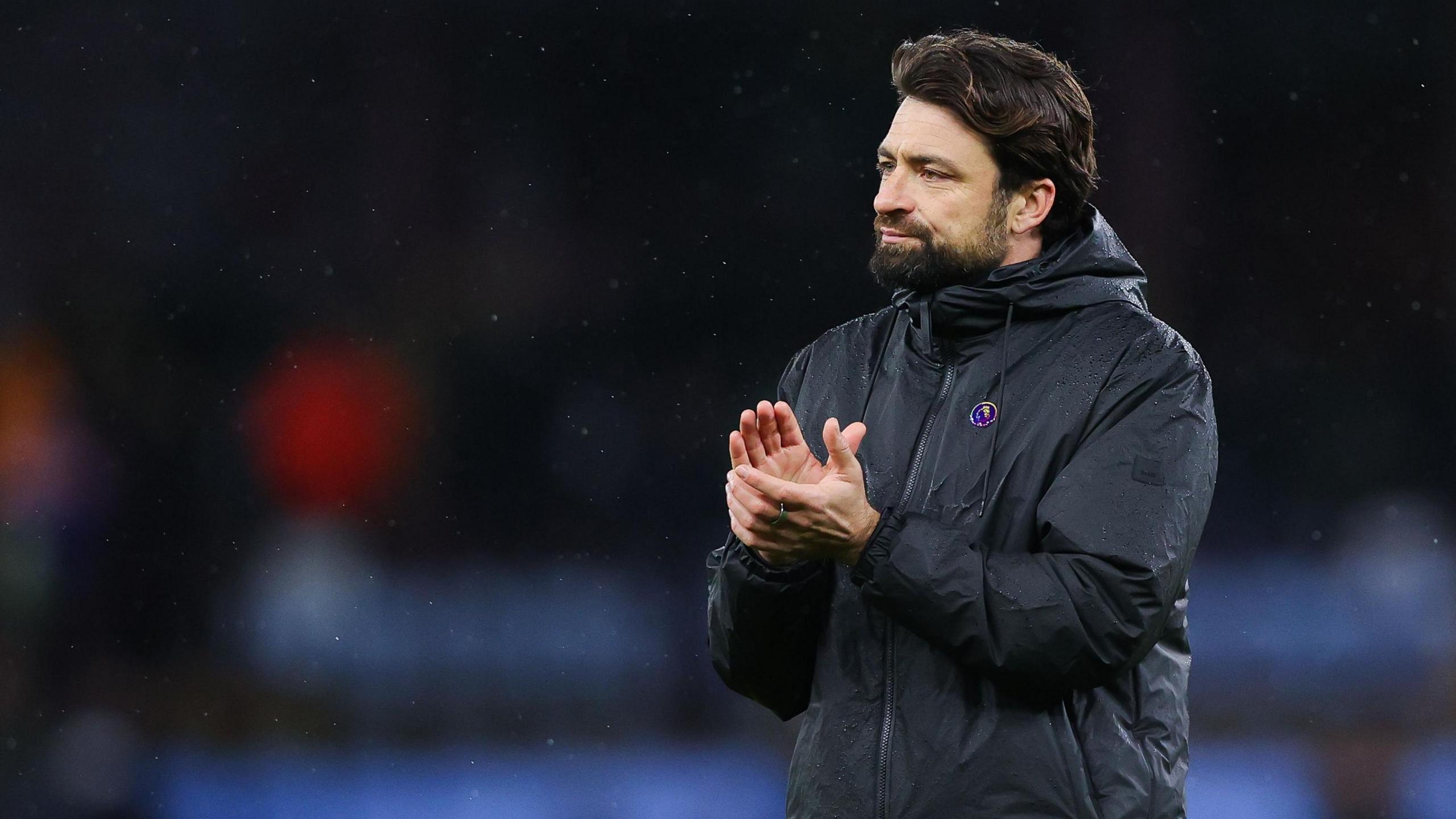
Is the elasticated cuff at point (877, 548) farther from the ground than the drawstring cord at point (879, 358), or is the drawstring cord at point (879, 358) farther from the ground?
the drawstring cord at point (879, 358)

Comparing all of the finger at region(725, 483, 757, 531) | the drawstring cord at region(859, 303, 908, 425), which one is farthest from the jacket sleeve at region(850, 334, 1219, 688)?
the drawstring cord at region(859, 303, 908, 425)

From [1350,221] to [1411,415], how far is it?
2.12 feet

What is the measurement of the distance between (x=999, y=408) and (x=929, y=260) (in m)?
0.18

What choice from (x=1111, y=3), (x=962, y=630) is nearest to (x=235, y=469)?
(x=1111, y=3)

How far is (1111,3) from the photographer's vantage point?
4.93 meters

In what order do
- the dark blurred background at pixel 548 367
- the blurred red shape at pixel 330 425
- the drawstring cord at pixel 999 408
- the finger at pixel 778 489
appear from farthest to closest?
the blurred red shape at pixel 330 425, the dark blurred background at pixel 548 367, the drawstring cord at pixel 999 408, the finger at pixel 778 489

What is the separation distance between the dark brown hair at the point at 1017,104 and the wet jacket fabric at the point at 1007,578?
68 millimetres

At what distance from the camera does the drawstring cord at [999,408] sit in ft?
4.72

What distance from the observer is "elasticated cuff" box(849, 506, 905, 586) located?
136 cm

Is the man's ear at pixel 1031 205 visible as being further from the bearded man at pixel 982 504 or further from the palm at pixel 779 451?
the palm at pixel 779 451

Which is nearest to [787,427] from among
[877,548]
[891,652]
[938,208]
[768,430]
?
[768,430]

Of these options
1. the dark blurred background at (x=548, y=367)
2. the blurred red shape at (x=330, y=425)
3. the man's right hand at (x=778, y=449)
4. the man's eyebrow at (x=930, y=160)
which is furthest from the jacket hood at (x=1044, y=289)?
the blurred red shape at (x=330, y=425)

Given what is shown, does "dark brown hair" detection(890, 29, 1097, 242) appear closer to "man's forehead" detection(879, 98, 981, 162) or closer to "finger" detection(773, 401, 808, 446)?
"man's forehead" detection(879, 98, 981, 162)

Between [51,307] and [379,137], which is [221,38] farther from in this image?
[51,307]
